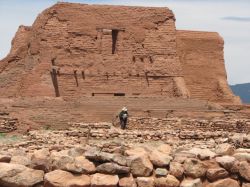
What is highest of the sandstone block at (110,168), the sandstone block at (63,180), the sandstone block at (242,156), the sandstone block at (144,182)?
the sandstone block at (242,156)

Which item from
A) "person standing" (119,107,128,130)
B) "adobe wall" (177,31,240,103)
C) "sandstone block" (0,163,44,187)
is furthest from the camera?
"adobe wall" (177,31,240,103)

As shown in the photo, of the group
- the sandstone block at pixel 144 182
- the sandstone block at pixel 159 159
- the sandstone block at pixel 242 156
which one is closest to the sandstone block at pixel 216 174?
the sandstone block at pixel 242 156

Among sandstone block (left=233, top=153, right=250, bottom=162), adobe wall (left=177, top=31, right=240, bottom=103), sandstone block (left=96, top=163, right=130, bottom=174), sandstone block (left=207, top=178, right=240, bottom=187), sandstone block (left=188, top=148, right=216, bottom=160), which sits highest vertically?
adobe wall (left=177, top=31, right=240, bottom=103)

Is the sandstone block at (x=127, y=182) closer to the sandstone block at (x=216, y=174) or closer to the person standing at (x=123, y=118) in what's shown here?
the sandstone block at (x=216, y=174)

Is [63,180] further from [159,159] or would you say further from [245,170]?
[245,170]

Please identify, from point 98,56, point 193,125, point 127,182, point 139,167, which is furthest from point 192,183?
point 98,56

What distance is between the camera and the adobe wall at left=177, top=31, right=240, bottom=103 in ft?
117

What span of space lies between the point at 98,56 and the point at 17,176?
1081 inches

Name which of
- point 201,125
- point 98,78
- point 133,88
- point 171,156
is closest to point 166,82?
point 133,88

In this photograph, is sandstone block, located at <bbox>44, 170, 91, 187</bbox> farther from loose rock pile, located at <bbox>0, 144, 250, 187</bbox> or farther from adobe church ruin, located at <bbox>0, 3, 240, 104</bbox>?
adobe church ruin, located at <bbox>0, 3, 240, 104</bbox>

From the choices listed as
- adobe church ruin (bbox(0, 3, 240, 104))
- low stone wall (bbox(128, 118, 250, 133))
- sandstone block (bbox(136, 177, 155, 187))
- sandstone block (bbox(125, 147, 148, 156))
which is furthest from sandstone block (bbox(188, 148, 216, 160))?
adobe church ruin (bbox(0, 3, 240, 104))

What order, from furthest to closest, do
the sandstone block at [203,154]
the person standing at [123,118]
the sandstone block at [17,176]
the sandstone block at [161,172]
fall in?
the person standing at [123,118] → the sandstone block at [203,154] → the sandstone block at [161,172] → the sandstone block at [17,176]

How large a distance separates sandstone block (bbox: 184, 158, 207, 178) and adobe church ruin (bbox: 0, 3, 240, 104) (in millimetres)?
25863

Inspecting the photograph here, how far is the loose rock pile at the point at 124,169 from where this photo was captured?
5.86 m
